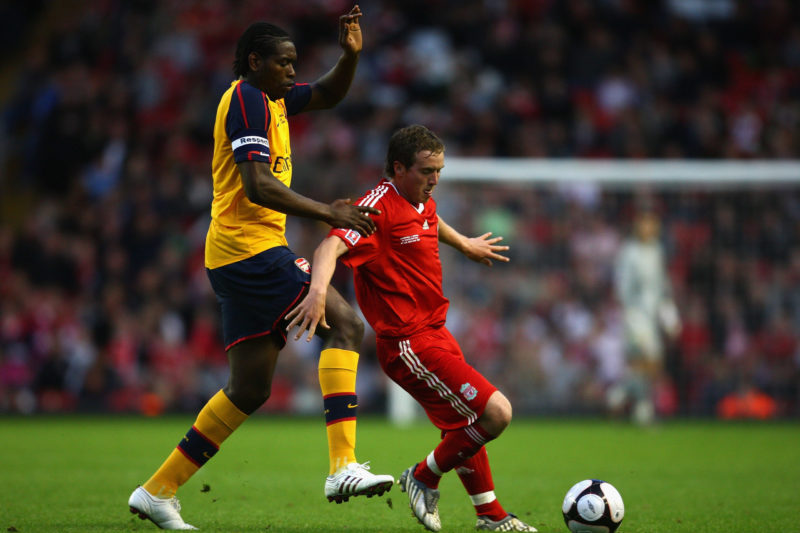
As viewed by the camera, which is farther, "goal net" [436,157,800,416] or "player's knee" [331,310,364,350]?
"goal net" [436,157,800,416]

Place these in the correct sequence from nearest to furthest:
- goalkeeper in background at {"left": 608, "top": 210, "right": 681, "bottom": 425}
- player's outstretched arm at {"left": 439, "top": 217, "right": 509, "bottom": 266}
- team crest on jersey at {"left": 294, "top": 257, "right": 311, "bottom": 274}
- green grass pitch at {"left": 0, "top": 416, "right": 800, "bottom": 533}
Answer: team crest on jersey at {"left": 294, "top": 257, "right": 311, "bottom": 274} → green grass pitch at {"left": 0, "top": 416, "right": 800, "bottom": 533} → player's outstretched arm at {"left": 439, "top": 217, "right": 509, "bottom": 266} → goalkeeper in background at {"left": 608, "top": 210, "right": 681, "bottom": 425}

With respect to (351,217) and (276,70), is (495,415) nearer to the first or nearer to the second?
(351,217)

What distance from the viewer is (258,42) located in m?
5.20

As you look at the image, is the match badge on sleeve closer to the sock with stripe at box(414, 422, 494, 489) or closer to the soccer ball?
the sock with stripe at box(414, 422, 494, 489)

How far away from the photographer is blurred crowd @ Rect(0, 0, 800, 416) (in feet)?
46.1

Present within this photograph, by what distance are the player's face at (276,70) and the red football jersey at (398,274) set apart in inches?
28.0

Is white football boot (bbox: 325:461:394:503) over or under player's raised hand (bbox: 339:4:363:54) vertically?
under

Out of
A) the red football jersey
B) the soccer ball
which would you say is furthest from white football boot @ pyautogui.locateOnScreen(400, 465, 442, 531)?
the red football jersey

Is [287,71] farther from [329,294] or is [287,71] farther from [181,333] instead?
[181,333]

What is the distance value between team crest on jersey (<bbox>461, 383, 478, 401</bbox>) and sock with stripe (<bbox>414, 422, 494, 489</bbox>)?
0.48 ft

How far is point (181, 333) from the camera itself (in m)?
15.2

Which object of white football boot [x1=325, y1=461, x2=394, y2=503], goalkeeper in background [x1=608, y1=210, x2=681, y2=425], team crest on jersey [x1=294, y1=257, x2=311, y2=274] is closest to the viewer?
white football boot [x1=325, y1=461, x2=394, y2=503]

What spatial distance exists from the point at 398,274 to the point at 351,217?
0.51 meters

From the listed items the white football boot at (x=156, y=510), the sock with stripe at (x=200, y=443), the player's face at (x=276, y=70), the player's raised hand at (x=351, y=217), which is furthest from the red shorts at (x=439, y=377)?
the player's face at (x=276, y=70)
